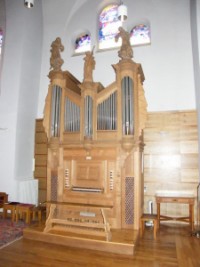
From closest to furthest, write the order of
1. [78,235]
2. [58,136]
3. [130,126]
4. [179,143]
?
[78,235]
[130,126]
[58,136]
[179,143]

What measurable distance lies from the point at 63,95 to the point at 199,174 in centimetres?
393

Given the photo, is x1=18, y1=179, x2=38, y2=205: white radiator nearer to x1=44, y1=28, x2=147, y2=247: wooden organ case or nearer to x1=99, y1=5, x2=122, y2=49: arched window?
x1=44, y1=28, x2=147, y2=247: wooden organ case

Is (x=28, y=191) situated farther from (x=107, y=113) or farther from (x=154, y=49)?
(x=154, y=49)

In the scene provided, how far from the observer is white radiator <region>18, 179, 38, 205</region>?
248 inches

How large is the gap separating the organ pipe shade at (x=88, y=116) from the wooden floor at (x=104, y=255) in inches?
93.9

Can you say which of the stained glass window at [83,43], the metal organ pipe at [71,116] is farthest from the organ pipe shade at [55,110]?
the stained glass window at [83,43]

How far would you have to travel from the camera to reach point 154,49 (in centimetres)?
645

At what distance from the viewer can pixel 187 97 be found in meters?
5.97

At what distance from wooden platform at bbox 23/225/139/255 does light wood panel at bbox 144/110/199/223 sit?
69.6 inches

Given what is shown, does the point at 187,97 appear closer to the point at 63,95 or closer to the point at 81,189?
the point at 63,95

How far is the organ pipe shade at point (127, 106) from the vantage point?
479 cm

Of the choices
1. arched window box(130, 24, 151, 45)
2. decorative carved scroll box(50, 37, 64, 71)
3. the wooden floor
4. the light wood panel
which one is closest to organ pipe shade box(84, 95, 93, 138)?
decorative carved scroll box(50, 37, 64, 71)

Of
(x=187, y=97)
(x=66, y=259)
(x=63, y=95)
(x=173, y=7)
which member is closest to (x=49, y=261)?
(x=66, y=259)

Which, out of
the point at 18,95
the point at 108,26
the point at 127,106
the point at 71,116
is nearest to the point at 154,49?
the point at 108,26
